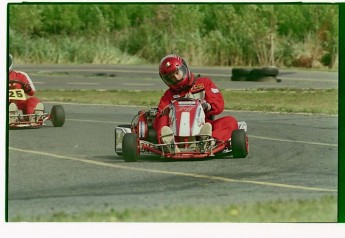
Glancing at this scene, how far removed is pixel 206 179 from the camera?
17.9 meters

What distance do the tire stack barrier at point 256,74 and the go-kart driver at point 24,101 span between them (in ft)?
8.67

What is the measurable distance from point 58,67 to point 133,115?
1.41m

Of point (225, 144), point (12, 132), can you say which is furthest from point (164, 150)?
point (12, 132)

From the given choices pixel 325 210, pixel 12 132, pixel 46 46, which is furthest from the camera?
pixel 46 46

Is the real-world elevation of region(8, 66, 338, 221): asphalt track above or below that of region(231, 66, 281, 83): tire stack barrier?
below

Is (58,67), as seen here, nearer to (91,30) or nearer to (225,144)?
(91,30)

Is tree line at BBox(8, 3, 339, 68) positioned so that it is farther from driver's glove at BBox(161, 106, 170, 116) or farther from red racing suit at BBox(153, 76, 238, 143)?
driver's glove at BBox(161, 106, 170, 116)

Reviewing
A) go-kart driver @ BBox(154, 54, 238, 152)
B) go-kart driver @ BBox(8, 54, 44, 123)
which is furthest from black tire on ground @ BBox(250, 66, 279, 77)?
go-kart driver @ BBox(8, 54, 44, 123)

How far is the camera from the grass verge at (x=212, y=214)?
16.9 m

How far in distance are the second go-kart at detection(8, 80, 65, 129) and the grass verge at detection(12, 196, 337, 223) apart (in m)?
2.09

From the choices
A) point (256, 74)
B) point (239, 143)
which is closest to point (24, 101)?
point (239, 143)

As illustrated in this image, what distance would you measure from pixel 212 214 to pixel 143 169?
5.48ft

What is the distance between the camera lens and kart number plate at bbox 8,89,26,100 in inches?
735

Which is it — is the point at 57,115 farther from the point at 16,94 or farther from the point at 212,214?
the point at 212,214
